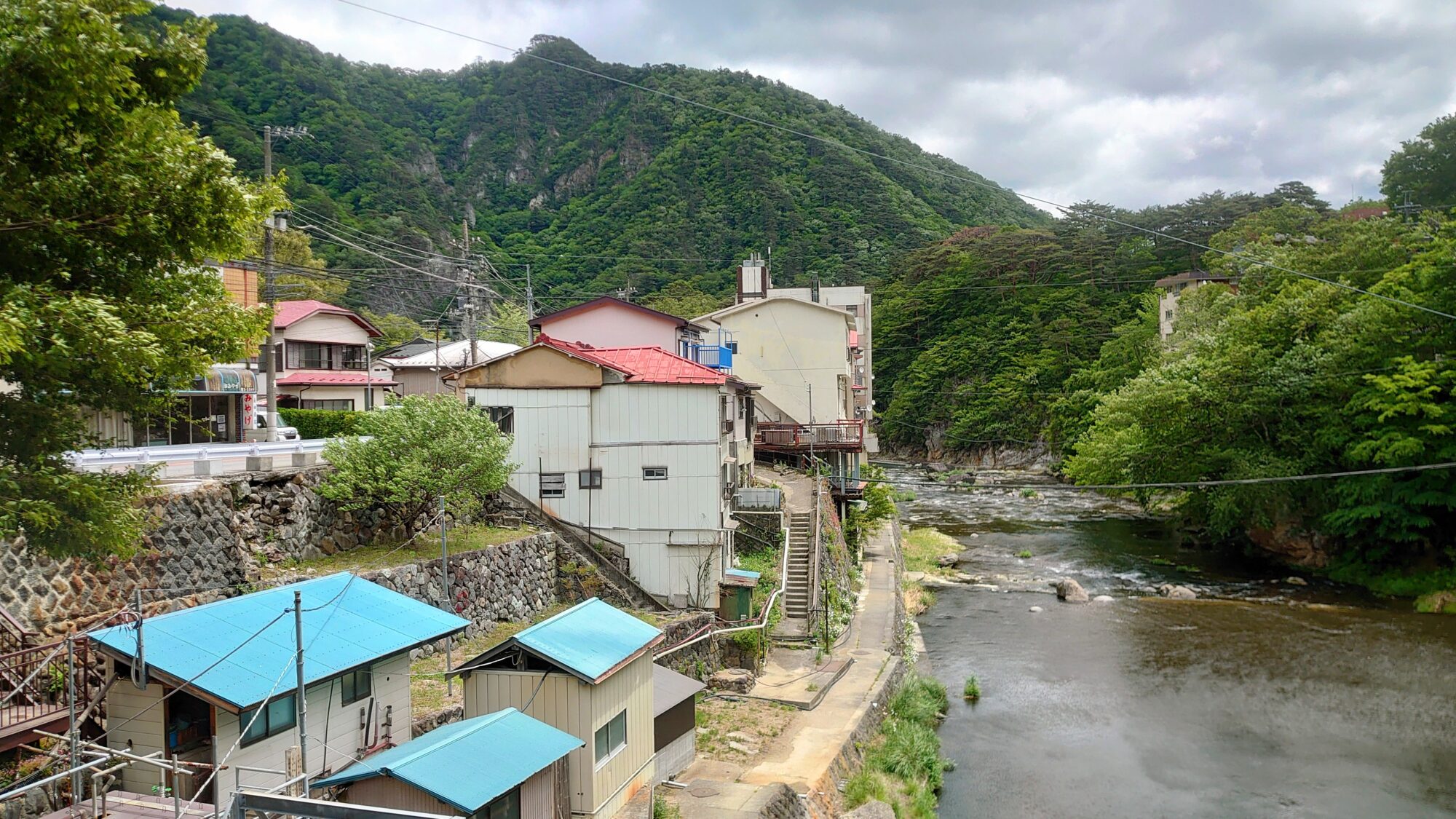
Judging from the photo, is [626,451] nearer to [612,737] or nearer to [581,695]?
[612,737]

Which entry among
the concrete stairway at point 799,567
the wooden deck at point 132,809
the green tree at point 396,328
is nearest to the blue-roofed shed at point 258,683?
the wooden deck at point 132,809

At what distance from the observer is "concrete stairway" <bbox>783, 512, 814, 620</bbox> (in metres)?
22.6

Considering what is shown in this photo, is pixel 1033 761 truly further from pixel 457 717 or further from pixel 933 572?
pixel 933 572

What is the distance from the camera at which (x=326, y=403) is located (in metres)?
37.4

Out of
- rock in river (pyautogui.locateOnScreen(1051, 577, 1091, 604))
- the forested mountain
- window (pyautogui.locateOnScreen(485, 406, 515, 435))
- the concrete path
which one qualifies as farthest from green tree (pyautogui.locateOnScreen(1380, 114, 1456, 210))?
window (pyautogui.locateOnScreen(485, 406, 515, 435))

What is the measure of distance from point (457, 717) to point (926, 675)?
45.7 feet

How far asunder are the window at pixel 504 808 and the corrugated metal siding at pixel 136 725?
324 centimetres

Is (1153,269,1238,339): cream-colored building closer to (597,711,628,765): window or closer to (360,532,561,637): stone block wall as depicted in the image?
(360,532,561,637): stone block wall

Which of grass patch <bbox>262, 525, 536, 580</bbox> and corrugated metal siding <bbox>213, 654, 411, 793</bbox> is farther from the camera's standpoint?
grass patch <bbox>262, 525, 536, 580</bbox>

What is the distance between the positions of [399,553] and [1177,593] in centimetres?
2538

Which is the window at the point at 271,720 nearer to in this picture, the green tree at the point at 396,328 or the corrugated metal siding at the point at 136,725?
the corrugated metal siding at the point at 136,725

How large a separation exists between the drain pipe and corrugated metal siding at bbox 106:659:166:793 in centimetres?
781

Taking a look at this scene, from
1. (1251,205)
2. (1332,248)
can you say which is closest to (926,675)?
(1332,248)

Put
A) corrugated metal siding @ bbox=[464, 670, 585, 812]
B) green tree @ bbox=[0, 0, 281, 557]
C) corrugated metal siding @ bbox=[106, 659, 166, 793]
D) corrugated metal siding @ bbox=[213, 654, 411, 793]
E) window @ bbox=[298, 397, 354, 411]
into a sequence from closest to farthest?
1. green tree @ bbox=[0, 0, 281, 557]
2. corrugated metal siding @ bbox=[106, 659, 166, 793]
3. corrugated metal siding @ bbox=[213, 654, 411, 793]
4. corrugated metal siding @ bbox=[464, 670, 585, 812]
5. window @ bbox=[298, 397, 354, 411]
